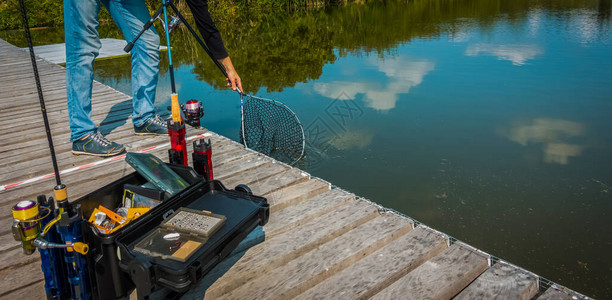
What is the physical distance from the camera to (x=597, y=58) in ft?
28.4

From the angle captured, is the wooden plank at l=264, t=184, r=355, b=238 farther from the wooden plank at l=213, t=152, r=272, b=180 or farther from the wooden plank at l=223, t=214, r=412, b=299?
the wooden plank at l=213, t=152, r=272, b=180

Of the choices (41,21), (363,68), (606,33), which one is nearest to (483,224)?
(363,68)

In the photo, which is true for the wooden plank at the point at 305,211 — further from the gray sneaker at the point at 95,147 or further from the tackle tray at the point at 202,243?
the gray sneaker at the point at 95,147

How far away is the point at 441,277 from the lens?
1.92 m

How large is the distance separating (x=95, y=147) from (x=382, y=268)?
2.33 meters

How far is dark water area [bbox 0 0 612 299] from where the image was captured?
11.3 feet

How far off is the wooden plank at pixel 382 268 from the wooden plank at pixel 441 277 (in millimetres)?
37

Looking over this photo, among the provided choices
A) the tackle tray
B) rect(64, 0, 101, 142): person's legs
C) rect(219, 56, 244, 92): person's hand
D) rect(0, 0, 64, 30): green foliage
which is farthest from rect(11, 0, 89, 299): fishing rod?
rect(0, 0, 64, 30): green foliage

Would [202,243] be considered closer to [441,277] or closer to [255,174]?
[441,277]

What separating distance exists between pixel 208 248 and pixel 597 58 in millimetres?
9522

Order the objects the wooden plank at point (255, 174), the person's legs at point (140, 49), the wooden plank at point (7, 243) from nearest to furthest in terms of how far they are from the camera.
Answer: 1. the wooden plank at point (7, 243)
2. the wooden plank at point (255, 174)
3. the person's legs at point (140, 49)

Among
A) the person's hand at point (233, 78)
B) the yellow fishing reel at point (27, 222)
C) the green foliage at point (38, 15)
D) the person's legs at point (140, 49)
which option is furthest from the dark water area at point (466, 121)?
the green foliage at point (38, 15)

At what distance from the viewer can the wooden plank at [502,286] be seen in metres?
1.83

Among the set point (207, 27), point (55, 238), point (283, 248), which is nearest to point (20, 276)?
point (55, 238)
